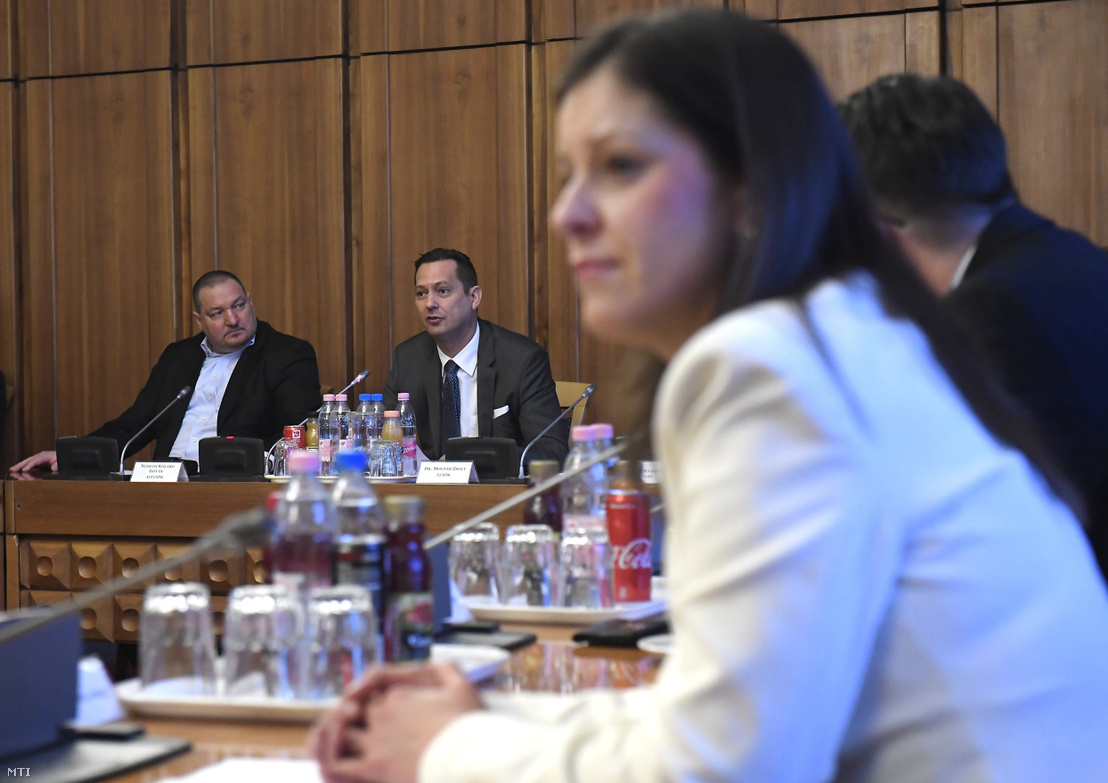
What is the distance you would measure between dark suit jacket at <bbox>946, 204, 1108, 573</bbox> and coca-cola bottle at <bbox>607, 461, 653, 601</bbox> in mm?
569

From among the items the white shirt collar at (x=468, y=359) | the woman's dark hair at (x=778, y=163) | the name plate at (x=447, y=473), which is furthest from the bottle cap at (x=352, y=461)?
the white shirt collar at (x=468, y=359)

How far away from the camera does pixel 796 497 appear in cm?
67

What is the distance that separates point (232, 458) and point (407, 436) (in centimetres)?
68

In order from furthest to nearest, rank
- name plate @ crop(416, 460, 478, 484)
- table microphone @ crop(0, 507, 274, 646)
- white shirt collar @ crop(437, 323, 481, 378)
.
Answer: white shirt collar @ crop(437, 323, 481, 378)
name plate @ crop(416, 460, 478, 484)
table microphone @ crop(0, 507, 274, 646)

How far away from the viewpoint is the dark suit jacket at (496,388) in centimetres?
485

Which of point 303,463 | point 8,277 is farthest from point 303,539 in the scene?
point 8,277

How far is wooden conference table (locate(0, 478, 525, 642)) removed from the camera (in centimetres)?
369

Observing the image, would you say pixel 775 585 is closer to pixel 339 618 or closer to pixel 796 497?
pixel 796 497

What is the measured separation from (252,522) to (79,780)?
10.2 inches

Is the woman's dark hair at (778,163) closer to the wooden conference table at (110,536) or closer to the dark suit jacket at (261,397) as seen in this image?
the wooden conference table at (110,536)

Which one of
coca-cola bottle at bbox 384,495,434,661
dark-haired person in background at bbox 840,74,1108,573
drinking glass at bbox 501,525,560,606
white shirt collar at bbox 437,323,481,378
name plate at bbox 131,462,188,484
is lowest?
name plate at bbox 131,462,188,484

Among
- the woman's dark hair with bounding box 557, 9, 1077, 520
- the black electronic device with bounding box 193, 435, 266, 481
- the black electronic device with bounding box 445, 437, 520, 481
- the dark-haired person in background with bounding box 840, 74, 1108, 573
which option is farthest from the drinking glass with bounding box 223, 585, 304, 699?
the black electronic device with bounding box 193, 435, 266, 481

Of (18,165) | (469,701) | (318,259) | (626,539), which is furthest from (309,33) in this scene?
(469,701)

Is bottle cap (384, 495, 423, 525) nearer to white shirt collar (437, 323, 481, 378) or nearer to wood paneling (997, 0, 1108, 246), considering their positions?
white shirt collar (437, 323, 481, 378)
